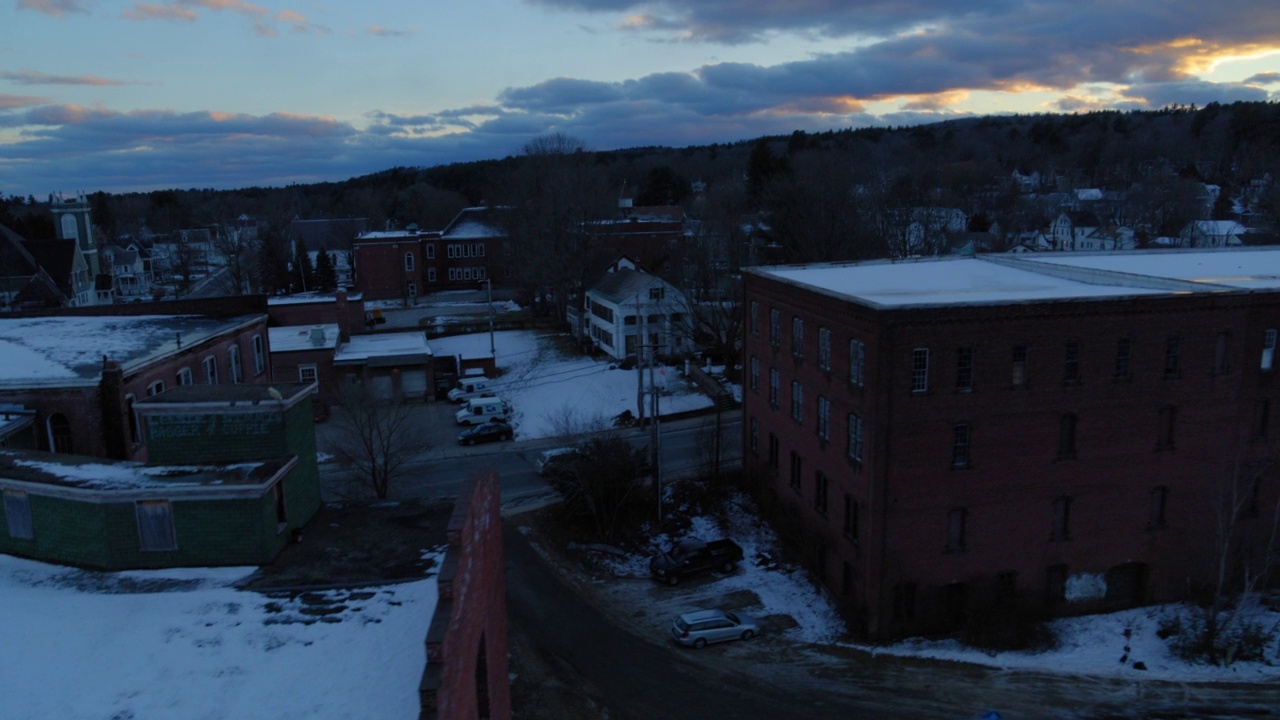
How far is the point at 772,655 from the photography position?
1035 inches

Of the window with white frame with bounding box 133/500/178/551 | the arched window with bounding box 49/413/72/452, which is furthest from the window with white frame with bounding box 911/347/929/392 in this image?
the arched window with bounding box 49/413/72/452

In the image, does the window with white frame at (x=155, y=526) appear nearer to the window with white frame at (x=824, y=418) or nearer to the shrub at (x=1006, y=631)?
the window with white frame at (x=824, y=418)

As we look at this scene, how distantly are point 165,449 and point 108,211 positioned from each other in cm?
18449

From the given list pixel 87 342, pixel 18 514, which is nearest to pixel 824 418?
pixel 18 514

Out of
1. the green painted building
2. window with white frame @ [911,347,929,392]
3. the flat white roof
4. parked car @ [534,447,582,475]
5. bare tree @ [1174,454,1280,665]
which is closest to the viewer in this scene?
the green painted building

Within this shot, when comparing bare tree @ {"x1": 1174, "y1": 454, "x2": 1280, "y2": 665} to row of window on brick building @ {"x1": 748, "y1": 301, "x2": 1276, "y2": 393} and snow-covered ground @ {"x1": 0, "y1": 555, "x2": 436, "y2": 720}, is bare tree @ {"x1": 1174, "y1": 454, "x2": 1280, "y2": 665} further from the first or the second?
snow-covered ground @ {"x1": 0, "y1": 555, "x2": 436, "y2": 720}

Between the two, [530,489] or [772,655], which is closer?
[772,655]

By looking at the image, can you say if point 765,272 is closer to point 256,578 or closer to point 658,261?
point 256,578

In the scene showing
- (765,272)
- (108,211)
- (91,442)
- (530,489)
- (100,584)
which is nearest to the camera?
(100,584)

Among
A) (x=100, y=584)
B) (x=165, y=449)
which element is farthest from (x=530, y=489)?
(x=100, y=584)

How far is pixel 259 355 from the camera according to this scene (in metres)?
40.5

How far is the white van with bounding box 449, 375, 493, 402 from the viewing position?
5216 cm

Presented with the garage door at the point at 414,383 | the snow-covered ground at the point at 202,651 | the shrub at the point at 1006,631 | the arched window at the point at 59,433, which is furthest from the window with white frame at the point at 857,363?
the garage door at the point at 414,383

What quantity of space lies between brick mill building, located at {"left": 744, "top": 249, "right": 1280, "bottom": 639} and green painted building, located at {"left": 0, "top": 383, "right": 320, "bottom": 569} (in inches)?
667
